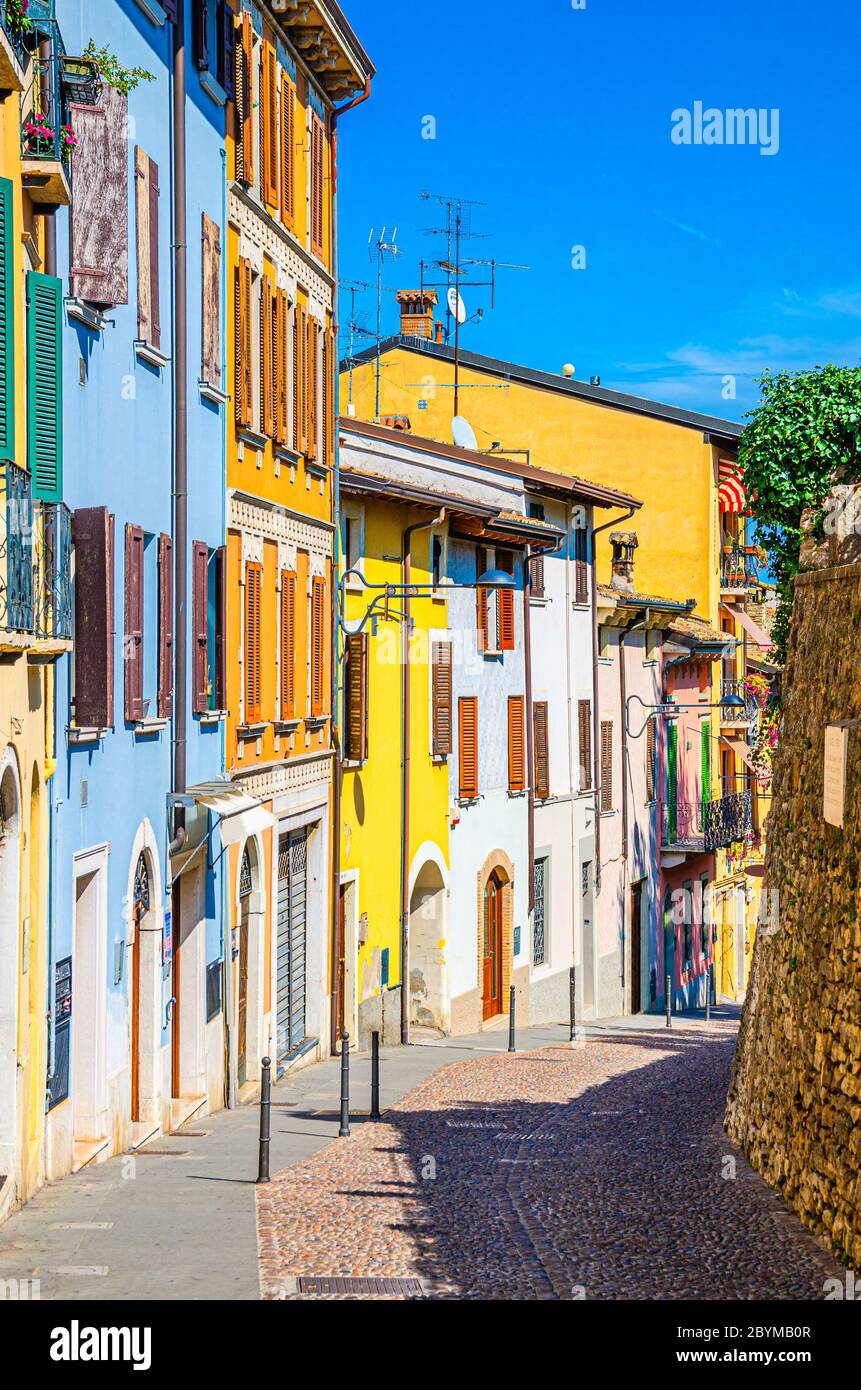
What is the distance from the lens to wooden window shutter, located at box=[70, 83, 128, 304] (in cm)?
1359

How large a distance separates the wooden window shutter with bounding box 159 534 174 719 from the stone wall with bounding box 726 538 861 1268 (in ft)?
18.6

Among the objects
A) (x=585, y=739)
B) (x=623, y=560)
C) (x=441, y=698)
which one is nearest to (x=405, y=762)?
(x=441, y=698)

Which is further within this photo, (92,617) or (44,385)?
(92,617)

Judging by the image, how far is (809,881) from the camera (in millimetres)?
12977

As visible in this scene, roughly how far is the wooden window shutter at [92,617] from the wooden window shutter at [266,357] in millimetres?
→ 8286

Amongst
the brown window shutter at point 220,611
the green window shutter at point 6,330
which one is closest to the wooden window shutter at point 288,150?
the brown window shutter at point 220,611

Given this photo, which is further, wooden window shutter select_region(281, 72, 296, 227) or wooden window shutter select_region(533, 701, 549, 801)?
wooden window shutter select_region(533, 701, 549, 801)

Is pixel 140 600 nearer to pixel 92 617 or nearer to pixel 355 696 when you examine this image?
pixel 92 617

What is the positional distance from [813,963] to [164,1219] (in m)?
4.58

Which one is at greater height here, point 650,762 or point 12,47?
point 12,47

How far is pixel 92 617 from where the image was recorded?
13.9 meters

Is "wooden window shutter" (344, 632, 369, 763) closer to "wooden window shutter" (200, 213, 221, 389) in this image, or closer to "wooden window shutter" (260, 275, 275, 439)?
"wooden window shutter" (260, 275, 275, 439)

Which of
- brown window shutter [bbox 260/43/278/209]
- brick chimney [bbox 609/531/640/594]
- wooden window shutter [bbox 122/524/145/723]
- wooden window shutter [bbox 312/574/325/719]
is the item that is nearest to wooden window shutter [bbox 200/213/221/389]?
brown window shutter [bbox 260/43/278/209]

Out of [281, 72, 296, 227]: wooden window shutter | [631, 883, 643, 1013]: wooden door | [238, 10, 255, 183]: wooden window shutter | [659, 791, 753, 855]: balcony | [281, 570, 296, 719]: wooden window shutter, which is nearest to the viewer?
[238, 10, 255, 183]: wooden window shutter
